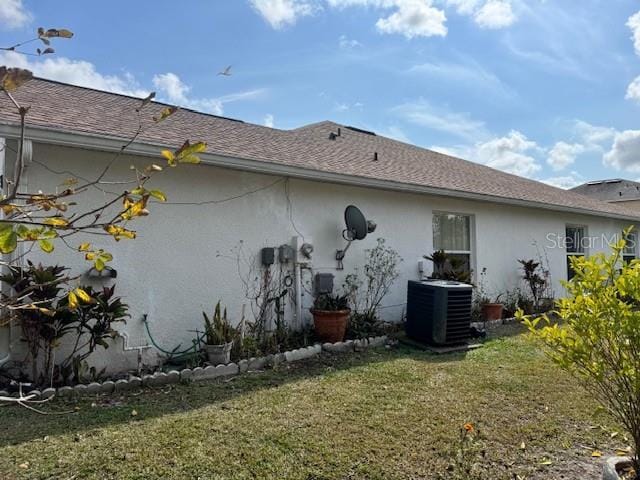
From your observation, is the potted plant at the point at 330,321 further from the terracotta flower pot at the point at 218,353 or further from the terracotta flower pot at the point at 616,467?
the terracotta flower pot at the point at 616,467

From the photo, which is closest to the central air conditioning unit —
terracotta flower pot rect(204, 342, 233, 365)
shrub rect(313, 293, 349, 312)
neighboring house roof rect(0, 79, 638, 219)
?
shrub rect(313, 293, 349, 312)

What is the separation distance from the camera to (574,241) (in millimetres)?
12570

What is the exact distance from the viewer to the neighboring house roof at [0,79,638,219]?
5.16 metres

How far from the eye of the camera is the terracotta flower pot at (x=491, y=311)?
893 centimetres

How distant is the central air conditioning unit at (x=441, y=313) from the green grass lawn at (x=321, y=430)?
4.37 ft

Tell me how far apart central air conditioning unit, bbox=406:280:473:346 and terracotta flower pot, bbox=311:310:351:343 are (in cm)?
130

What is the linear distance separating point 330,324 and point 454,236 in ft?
14.5

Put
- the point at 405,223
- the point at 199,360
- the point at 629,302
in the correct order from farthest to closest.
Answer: the point at 405,223 → the point at 199,360 → the point at 629,302

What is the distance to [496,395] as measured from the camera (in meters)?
4.50

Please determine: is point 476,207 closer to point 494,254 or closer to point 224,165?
point 494,254

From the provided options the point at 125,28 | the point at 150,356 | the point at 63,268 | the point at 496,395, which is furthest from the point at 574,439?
the point at 125,28

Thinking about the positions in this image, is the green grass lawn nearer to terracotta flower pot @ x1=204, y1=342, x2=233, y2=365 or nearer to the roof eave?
terracotta flower pot @ x1=204, y1=342, x2=233, y2=365

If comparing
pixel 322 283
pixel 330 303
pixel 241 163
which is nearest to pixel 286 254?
pixel 322 283

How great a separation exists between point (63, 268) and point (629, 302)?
5.21 m
